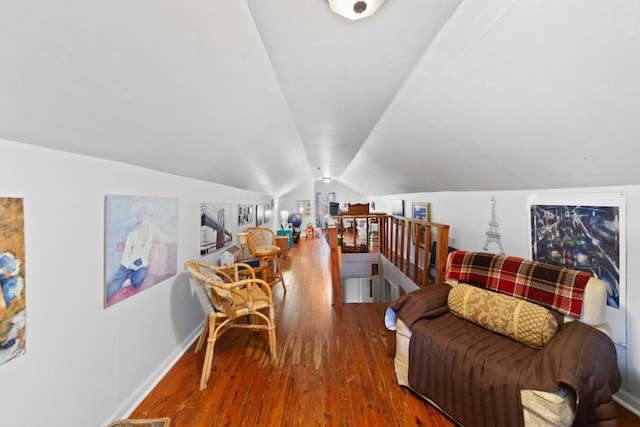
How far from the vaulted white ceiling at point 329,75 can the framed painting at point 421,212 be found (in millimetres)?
1823

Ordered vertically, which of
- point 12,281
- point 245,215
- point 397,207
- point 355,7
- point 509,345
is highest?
point 355,7

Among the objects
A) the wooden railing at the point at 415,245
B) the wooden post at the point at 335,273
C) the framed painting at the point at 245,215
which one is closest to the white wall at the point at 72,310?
the wooden post at the point at 335,273

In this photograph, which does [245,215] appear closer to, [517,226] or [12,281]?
[12,281]

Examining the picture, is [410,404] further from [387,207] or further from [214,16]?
[387,207]

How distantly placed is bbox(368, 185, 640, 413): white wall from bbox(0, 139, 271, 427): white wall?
10.7 ft

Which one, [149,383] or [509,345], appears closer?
[509,345]

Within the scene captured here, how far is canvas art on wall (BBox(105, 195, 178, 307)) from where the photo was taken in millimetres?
1448

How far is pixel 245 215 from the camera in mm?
4508

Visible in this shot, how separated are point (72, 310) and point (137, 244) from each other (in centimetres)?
52

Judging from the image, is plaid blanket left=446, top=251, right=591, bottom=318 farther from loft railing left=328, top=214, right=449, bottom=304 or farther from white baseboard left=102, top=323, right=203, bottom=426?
white baseboard left=102, top=323, right=203, bottom=426

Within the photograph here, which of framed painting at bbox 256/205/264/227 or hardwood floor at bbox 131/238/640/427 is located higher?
framed painting at bbox 256/205/264/227

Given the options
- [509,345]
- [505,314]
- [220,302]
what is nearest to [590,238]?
[505,314]

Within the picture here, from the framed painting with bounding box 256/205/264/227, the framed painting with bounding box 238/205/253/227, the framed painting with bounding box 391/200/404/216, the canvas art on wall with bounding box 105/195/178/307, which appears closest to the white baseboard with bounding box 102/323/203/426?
the canvas art on wall with bounding box 105/195/178/307

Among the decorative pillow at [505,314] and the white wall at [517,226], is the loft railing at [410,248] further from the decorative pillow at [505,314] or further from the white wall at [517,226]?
the decorative pillow at [505,314]
